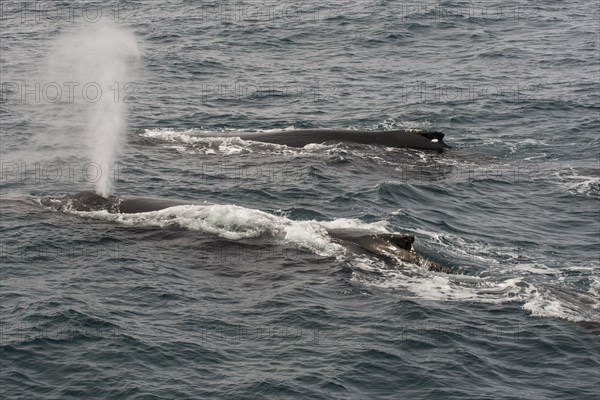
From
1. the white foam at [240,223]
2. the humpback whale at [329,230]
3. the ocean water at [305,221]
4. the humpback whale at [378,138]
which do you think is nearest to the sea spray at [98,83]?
the ocean water at [305,221]

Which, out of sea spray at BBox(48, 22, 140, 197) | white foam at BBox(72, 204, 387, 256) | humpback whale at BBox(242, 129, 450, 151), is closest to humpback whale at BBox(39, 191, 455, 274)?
white foam at BBox(72, 204, 387, 256)

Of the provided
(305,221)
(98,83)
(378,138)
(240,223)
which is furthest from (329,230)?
(98,83)

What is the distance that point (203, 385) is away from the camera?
20.0 meters

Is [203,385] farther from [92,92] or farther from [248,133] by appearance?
[92,92]

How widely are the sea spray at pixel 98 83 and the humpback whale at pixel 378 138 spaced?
272 inches

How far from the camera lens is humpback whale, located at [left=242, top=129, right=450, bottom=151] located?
132ft

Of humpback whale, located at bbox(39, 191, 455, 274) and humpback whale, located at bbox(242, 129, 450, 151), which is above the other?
humpback whale, located at bbox(242, 129, 450, 151)

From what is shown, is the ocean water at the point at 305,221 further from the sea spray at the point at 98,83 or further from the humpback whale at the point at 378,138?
the humpback whale at the point at 378,138

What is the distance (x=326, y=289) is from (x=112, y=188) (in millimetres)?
12183

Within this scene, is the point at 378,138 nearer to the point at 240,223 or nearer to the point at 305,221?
the point at 305,221

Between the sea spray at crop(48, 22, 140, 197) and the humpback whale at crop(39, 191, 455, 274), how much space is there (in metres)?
0.74

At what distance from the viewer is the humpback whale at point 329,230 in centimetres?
2653

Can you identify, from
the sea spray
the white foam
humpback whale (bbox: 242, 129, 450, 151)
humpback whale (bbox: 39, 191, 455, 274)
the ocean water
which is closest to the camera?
the ocean water

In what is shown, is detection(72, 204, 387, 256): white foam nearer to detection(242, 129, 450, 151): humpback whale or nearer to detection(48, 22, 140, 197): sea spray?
detection(48, 22, 140, 197): sea spray
